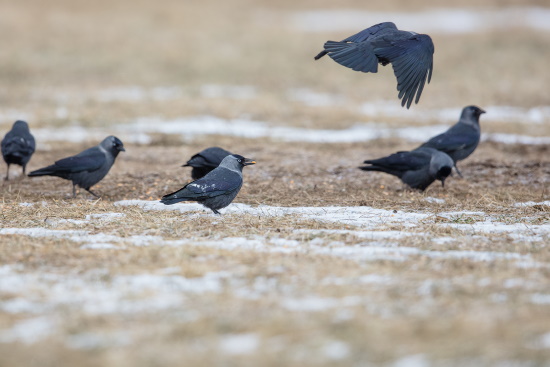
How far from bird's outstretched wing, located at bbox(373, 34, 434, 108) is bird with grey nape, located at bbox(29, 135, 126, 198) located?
398cm

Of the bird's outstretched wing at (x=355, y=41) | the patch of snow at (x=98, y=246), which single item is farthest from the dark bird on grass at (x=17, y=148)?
the patch of snow at (x=98, y=246)

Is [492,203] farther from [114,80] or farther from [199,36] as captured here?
[199,36]

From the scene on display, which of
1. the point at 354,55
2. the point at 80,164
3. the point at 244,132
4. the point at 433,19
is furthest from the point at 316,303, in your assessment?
the point at 433,19

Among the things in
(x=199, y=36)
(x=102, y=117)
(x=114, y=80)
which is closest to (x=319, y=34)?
(x=199, y=36)

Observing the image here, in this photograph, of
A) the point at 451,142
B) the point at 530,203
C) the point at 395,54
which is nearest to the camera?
the point at 395,54

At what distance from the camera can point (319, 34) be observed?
30.4 m

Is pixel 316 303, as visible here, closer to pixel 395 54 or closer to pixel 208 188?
pixel 208 188

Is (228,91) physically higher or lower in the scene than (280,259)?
higher

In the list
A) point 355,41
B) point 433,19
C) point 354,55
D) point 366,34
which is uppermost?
point 433,19

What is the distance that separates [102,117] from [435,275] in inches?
505

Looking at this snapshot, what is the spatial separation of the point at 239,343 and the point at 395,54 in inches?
207

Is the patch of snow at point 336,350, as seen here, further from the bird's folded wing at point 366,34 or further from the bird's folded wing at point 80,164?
the bird's folded wing at point 80,164

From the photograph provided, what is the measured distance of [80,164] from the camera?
31.0 feet

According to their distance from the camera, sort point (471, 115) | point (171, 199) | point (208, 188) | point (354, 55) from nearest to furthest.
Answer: point (171, 199) < point (208, 188) < point (354, 55) < point (471, 115)
